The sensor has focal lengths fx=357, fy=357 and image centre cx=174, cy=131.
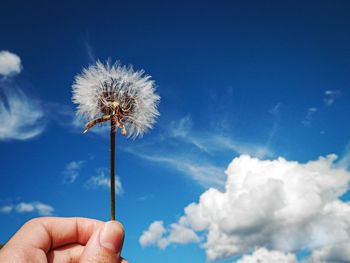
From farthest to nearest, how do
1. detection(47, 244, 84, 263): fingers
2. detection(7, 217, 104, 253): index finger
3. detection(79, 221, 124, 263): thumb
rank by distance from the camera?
1. detection(47, 244, 84, 263): fingers
2. detection(7, 217, 104, 253): index finger
3. detection(79, 221, 124, 263): thumb

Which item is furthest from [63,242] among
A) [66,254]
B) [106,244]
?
[106,244]

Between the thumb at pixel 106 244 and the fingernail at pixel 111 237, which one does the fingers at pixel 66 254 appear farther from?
the fingernail at pixel 111 237

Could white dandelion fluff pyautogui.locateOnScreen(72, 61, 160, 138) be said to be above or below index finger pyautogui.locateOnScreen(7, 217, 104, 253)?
above

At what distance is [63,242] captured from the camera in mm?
7734

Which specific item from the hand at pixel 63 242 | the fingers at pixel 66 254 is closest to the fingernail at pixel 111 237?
the hand at pixel 63 242

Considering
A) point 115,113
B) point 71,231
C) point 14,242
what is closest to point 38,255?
point 14,242

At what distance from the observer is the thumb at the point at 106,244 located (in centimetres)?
685

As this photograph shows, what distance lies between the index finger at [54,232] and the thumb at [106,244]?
84 cm

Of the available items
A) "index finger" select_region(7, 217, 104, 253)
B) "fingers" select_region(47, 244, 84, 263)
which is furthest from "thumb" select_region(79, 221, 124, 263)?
"index finger" select_region(7, 217, 104, 253)

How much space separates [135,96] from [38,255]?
366cm

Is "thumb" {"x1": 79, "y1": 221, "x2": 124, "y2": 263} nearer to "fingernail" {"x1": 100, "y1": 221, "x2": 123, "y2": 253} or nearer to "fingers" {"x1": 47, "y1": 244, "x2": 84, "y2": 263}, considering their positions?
"fingernail" {"x1": 100, "y1": 221, "x2": 123, "y2": 253}

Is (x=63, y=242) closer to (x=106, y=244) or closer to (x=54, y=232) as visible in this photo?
(x=54, y=232)

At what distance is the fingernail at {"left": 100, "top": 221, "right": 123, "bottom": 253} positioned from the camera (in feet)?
22.5

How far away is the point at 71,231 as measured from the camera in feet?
25.7
